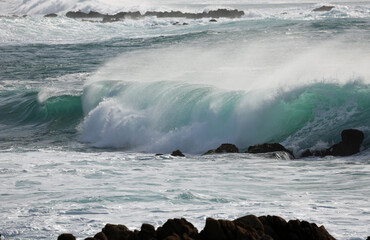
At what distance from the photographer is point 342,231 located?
675 centimetres

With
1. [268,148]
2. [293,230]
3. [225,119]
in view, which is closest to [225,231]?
[293,230]

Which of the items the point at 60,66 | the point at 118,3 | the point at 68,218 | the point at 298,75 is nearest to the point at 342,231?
the point at 68,218

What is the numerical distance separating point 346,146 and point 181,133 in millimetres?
4277

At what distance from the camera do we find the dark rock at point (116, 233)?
581cm

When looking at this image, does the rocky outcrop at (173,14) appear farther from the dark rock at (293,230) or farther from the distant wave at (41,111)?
the dark rock at (293,230)

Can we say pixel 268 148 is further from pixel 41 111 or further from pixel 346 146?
pixel 41 111

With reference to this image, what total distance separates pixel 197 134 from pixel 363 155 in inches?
172

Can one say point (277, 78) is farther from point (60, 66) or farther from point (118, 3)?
point (118, 3)

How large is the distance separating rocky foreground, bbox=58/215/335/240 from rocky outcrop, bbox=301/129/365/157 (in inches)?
244

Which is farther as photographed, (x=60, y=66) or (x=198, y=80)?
(x=60, y=66)

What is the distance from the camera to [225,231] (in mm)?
5598

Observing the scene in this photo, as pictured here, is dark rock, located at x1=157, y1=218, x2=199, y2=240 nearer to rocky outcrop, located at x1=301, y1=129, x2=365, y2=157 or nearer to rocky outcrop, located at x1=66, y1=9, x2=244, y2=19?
rocky outcrop, located at x1=301, y1=129, x2=365, y2=157

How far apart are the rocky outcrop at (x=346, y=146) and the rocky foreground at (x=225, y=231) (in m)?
6.20

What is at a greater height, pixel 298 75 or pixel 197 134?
→ pixel 298 75
